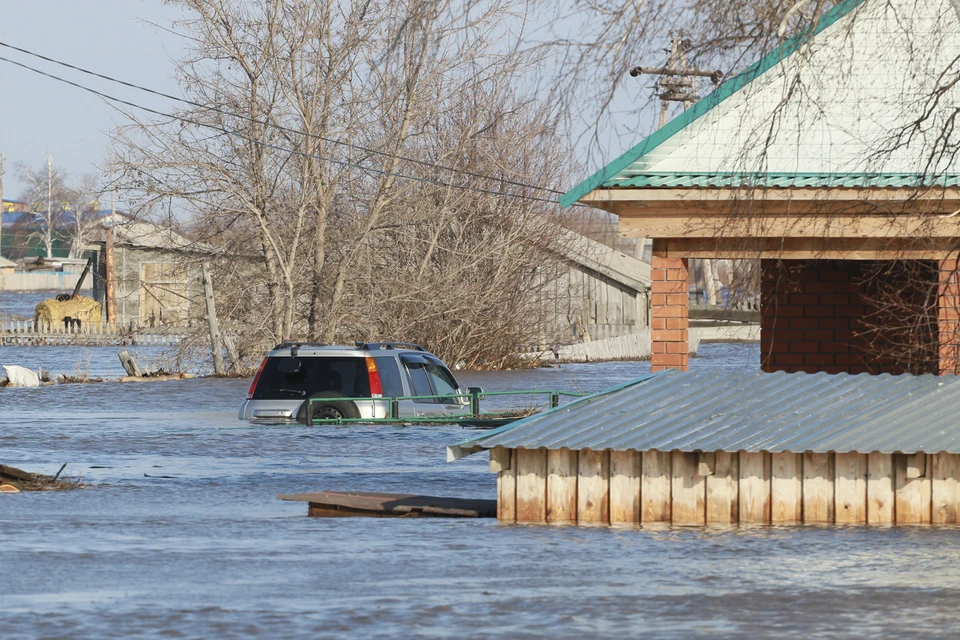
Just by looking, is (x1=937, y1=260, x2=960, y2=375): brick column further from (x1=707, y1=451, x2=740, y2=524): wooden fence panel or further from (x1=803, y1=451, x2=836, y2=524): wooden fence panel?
(x1=707, y1=451, x2=740, y2=524): wooden fence panel

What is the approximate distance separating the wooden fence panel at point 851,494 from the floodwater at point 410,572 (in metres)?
0.19

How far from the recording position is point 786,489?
12.8 m

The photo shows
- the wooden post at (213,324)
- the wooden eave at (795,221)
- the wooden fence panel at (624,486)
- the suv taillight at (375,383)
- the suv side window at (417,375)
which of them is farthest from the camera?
the wooden post at (213,324)

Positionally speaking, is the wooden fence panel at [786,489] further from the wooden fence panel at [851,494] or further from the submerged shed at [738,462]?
the wooden fence panel at [851,494]

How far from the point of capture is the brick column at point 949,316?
48.2ft

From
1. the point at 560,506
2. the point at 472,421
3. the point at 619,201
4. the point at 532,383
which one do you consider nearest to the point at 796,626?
the point at 560,506

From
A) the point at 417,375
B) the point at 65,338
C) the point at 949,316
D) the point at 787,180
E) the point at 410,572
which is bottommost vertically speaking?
the point at 410,572

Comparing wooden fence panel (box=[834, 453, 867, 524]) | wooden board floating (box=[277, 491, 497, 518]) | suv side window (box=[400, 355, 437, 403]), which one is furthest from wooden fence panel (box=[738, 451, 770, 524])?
suv side window (box=[400, 355, 437, 403])

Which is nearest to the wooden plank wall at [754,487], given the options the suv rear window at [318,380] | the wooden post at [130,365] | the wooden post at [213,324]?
the suv rear window at [318,380]

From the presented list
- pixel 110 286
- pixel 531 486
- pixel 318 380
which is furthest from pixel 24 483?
pixel 110 286

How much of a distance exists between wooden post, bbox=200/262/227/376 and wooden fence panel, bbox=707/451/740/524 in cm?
2632

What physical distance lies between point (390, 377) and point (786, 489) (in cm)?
995

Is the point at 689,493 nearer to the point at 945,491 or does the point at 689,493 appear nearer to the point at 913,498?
the point at 913,498

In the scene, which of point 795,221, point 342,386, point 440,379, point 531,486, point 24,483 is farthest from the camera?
point 440,379
